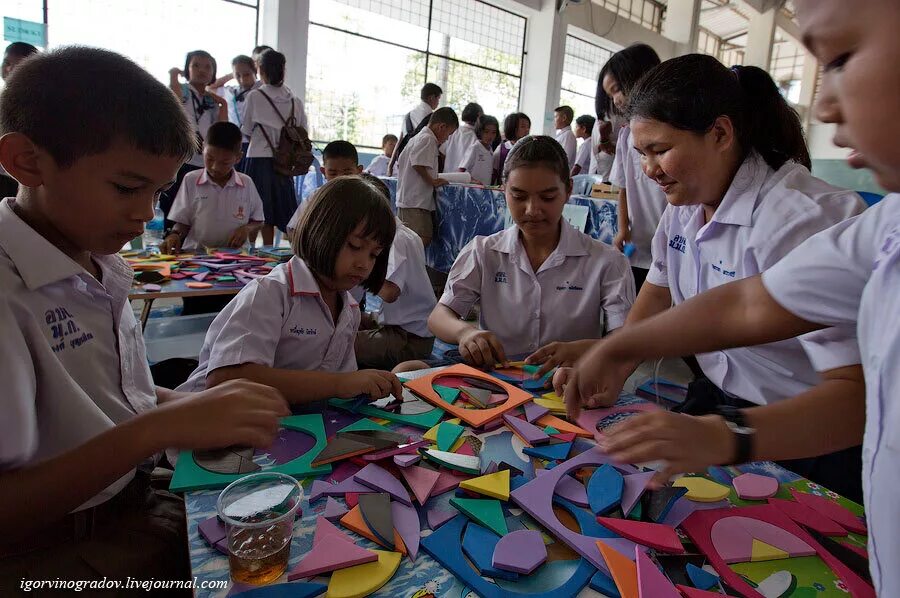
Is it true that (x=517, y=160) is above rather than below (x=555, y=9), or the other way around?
below

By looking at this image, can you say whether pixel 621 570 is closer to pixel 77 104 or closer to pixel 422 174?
pixel 77 104

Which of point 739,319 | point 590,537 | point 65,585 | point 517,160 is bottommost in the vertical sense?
point 65,585

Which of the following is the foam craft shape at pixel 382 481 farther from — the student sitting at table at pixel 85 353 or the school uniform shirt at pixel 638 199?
the school uniform shirt at pixel 638 199

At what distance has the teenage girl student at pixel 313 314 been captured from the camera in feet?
3.99

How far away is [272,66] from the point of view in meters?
4.50

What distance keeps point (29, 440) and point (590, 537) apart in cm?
78

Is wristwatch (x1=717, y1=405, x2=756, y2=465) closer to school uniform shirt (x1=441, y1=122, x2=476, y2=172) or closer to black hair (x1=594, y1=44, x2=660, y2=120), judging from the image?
black hair (x1=594, y1=44, x2=660, y2=120)

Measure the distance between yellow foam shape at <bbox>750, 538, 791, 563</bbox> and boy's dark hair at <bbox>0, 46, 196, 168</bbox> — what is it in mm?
1162

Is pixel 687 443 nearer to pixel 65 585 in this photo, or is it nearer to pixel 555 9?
pixel 65 585

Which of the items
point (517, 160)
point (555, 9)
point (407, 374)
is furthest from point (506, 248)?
point (555, 9)

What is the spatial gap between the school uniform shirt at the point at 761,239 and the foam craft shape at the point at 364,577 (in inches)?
38.5

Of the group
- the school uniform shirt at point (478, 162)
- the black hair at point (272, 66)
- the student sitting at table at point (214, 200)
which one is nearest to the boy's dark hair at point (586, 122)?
the school uniform shirt at point (478, 162)

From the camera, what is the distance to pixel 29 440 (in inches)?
29.2

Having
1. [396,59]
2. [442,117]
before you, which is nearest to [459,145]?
[442,117]
